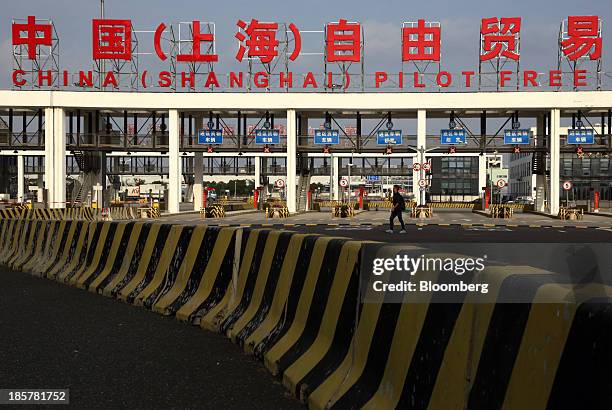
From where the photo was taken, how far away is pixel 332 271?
233 inches

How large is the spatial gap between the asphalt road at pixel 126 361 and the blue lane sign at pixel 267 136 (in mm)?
44074

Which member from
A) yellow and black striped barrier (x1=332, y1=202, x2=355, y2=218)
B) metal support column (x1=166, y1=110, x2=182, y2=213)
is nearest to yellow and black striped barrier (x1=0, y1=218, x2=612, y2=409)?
yellow and black striped barrier (x1=332, y1=202, x2=355, y2=218)

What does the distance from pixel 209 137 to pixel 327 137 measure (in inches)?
322

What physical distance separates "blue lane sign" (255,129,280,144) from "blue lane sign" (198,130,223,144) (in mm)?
2664

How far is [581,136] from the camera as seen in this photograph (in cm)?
5184

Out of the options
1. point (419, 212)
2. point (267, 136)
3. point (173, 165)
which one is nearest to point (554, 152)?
point (419, 212)

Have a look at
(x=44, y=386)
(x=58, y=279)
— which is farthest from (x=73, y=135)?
(x=44, y=386)

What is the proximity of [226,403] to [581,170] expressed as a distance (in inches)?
4574

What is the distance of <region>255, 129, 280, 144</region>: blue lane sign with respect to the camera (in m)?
53.4

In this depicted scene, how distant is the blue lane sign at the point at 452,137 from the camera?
52.8m

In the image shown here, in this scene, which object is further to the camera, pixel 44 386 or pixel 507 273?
pixel 44 386

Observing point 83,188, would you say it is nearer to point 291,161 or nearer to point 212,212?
point 212,212

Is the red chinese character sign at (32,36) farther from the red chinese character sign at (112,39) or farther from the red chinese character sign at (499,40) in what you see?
the red chinese character sign at (499,40)

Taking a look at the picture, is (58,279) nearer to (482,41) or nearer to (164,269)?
(164,269)
